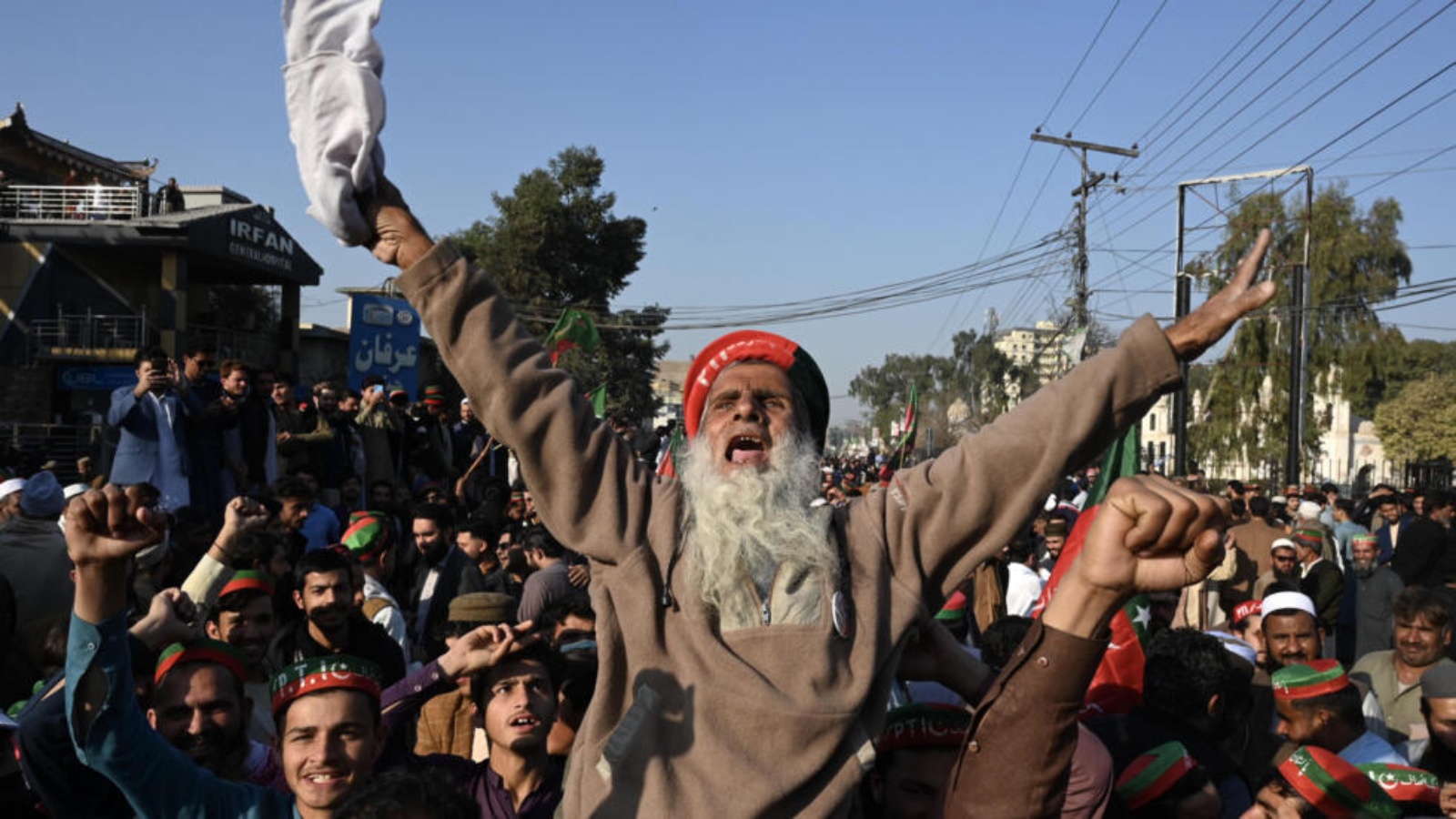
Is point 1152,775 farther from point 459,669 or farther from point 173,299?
point 173,299

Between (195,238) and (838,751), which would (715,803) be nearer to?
(838,751)

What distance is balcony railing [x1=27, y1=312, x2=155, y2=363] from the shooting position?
26.1 metres

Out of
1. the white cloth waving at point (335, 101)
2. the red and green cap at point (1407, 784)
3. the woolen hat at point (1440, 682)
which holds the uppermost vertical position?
the white cloth waving at point (335, 101)

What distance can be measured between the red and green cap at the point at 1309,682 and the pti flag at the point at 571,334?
35.1 feet

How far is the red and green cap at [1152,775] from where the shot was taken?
3.09 meters

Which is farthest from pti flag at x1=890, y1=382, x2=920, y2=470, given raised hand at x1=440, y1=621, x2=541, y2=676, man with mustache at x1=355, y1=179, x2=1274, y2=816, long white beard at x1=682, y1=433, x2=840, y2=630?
man with mustache at x1=355, y1=179, x2=1274, y2=816

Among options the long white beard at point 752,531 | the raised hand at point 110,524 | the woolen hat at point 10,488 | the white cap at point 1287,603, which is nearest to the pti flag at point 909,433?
the white cap at point 1287,603

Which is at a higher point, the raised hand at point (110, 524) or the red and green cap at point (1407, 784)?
the raised hand at point (110, 524)

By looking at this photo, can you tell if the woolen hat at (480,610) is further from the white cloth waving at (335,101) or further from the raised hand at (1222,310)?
the raised hand at (1222,310)

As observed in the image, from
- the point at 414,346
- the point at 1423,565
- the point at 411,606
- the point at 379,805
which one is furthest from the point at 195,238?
the point at 379,805

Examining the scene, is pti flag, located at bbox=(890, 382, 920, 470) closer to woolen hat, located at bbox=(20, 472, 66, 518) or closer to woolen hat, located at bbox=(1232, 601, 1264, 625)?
woolen hat, located at bbox=(1232, 601, 1264, 625)

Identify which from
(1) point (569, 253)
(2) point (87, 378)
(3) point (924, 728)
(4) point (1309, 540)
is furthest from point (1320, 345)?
(3) point (924, 728)

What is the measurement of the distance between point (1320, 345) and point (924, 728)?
123 feet

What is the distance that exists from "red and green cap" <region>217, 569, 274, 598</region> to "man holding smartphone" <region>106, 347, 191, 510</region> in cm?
332
